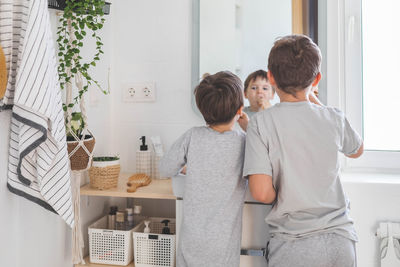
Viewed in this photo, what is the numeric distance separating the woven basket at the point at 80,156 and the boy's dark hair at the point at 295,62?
67 cm

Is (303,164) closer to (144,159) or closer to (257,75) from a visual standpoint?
(257,75)

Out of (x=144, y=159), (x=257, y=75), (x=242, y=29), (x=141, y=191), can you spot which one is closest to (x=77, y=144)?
(x=141, y=191)

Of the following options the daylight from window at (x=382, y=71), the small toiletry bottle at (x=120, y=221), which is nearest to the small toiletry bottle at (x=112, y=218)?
the small toiletry bottle at (x=120, y=221)

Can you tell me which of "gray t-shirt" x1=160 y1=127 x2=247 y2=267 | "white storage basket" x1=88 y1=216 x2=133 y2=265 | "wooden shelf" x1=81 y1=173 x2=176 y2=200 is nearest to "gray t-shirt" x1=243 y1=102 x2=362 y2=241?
"gray t-shirt" x1=160 y1=127 x2=247 y2=267

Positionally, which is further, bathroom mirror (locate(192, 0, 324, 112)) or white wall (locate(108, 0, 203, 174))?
white wall (locate(108, 0, 203, 174))

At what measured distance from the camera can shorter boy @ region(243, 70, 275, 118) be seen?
1.46 metres

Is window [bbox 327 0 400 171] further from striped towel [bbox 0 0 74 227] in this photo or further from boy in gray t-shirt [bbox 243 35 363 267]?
striped towel [bbox 0 0 74 227]

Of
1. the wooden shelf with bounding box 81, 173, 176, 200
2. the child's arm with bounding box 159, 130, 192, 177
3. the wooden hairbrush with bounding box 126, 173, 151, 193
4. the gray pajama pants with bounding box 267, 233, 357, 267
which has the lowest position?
the gray pajama pants with bounding box 267, 233, 357, 267

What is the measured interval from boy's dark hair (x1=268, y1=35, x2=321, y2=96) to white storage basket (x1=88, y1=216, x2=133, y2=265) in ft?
2.73

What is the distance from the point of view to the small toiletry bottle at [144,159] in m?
1.59

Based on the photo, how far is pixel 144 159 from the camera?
1.59 metres

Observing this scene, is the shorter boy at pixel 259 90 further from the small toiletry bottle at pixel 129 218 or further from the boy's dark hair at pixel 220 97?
the small toiletry bottle at pixel 129 218

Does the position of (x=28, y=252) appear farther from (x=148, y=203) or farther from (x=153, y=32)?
(x=153, y=32)

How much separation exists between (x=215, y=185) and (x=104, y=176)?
1.58 ft
